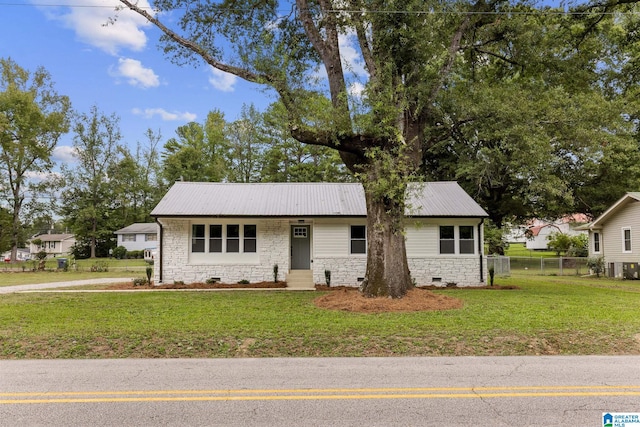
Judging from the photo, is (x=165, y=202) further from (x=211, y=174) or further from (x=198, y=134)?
(x=198, y=134)

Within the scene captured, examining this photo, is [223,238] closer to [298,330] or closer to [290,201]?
[290,201]

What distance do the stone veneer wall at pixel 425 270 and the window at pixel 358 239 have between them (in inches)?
13.6

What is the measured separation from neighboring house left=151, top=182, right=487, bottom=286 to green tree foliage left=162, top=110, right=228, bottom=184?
24.9 metres

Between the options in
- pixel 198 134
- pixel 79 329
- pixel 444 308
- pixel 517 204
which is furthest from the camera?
pixel 198 134

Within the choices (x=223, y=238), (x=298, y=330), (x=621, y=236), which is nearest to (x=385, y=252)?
(x=298, y=330)

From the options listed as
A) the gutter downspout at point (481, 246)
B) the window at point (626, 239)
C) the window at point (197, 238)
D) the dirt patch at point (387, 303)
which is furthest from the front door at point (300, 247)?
the window at point (626, 239)

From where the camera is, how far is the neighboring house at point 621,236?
21.5 metres

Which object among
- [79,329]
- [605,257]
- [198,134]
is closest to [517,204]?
[605,257]

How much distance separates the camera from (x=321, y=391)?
4.91 metres

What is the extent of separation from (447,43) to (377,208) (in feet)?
20.0

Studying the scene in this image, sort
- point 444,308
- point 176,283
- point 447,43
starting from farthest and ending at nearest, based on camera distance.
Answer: point 176,283 < point 447,43 < point 444,308

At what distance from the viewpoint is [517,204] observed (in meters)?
30.2

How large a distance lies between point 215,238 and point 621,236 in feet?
70.0

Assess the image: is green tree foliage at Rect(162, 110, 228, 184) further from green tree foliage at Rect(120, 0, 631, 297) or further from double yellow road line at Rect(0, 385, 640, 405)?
double yellow road line at Rect(0, 385, 640, 405)
